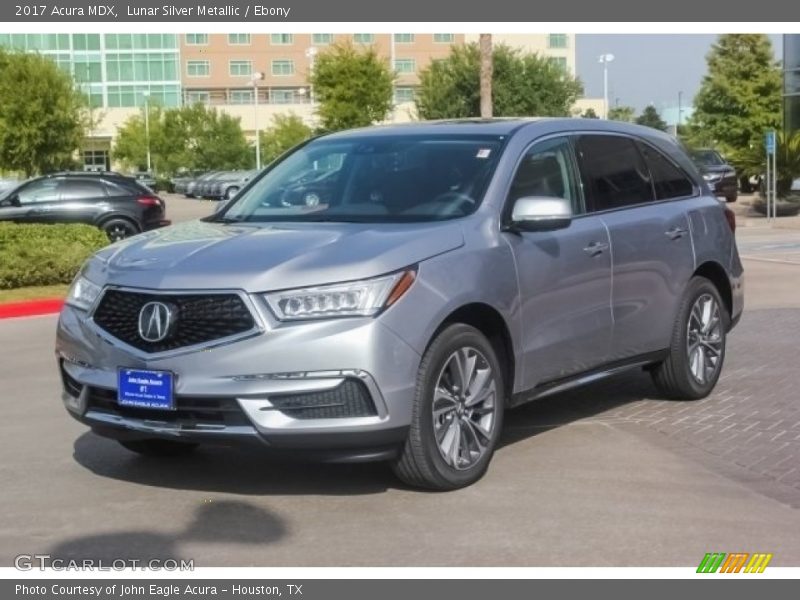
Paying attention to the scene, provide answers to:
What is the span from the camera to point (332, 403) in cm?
567

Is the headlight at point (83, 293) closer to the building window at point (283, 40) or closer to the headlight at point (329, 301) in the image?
the headlight at point (329, 301)

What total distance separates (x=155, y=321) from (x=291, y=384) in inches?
28.8

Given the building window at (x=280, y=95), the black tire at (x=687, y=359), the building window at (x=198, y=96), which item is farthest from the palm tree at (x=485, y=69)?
the building window at (x=198, y=96)

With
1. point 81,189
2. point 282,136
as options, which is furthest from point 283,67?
point 81,189

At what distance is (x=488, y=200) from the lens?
6.62m

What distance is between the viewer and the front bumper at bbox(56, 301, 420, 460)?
561 centimetres

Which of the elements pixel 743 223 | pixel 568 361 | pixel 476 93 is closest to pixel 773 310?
pixel 568 361

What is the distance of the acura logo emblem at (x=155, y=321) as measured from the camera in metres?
5.79

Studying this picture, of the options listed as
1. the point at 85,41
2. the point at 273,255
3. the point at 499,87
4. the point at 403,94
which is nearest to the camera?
the point at 273,255

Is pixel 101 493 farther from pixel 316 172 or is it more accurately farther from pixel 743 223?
pixel 743 223

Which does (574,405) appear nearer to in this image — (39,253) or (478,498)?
(478,498)

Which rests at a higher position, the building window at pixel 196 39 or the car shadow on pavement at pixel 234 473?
the building window at pixel 196 39

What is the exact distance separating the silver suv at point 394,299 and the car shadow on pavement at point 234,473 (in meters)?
0.17

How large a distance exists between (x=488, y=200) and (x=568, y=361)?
42.5 inches
